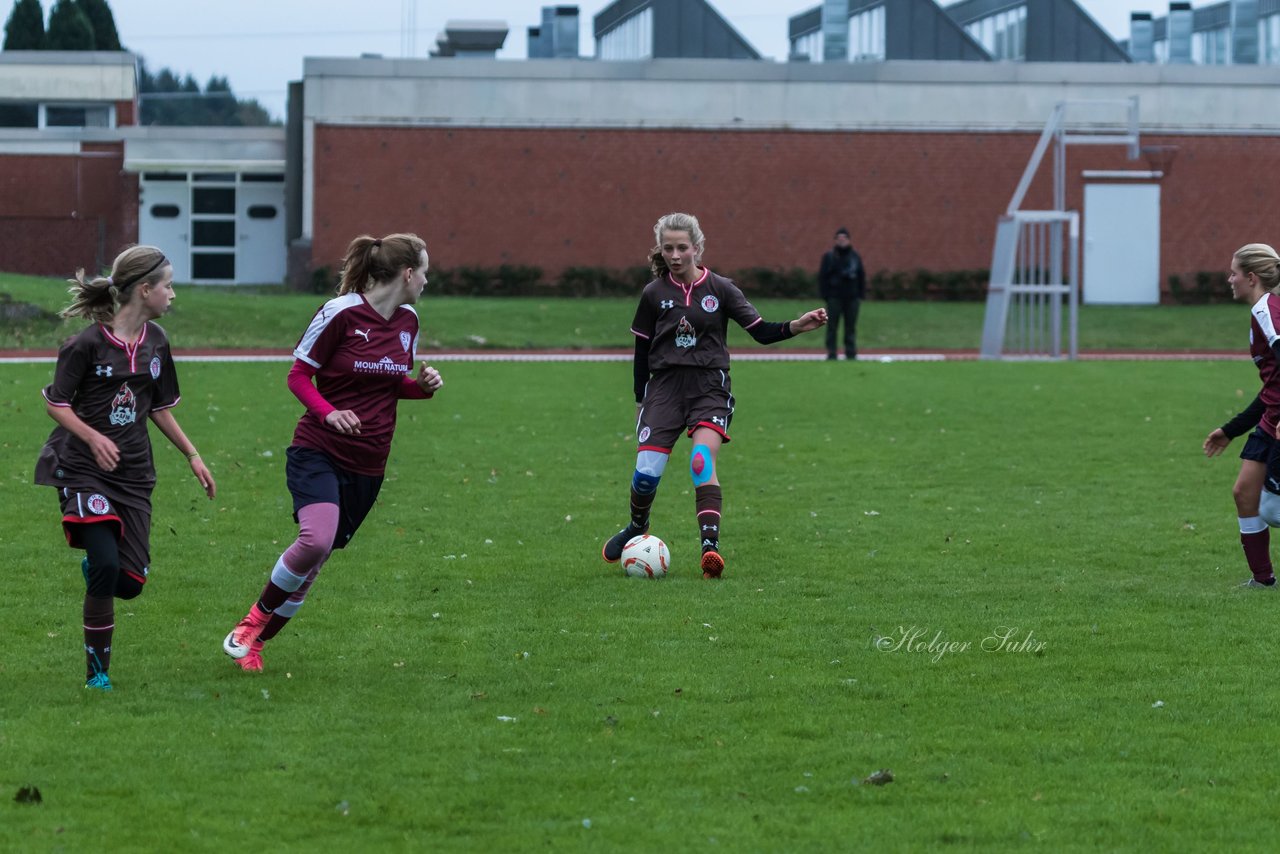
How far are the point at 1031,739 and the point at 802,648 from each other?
1.58 m

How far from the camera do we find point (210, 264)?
1730 inches

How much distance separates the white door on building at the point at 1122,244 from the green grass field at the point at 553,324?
3.01m

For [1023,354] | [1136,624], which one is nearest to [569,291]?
[1023,354]

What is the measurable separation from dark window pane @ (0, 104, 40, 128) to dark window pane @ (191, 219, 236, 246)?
10478mm

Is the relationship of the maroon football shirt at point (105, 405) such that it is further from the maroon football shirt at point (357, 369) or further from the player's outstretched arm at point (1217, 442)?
the player's outstretched arm at point (1217, 442)

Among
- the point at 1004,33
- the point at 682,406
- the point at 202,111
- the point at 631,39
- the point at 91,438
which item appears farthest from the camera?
the point at 202,111

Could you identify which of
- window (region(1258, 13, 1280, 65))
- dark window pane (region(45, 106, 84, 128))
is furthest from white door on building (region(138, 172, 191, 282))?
window (region(1258, 13, 1280, 65))

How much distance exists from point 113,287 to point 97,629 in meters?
1.28

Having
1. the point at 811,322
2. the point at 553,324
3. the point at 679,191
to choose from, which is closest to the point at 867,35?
the point at 679,191

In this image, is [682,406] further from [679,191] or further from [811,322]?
[679,191]

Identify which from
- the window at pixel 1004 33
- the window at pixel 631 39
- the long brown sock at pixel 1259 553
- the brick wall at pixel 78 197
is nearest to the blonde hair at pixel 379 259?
the long brown sock at pixel 1259 553

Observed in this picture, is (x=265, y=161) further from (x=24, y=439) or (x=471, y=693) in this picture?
(x=471, y=693)

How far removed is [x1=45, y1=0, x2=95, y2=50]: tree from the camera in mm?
61531

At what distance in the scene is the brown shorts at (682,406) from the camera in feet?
29.4
